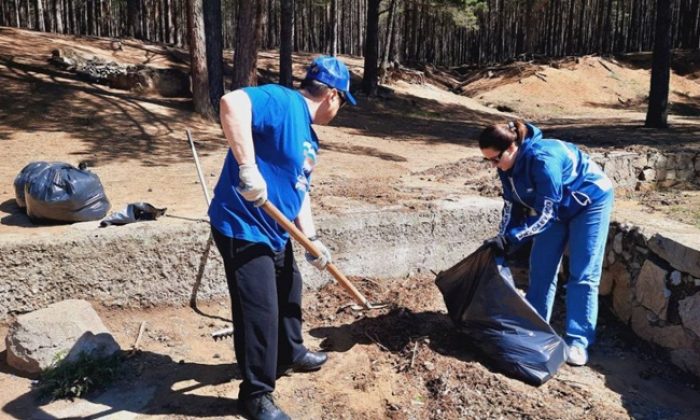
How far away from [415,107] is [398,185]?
9.50 meters

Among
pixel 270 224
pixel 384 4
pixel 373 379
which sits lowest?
pixel 373 379

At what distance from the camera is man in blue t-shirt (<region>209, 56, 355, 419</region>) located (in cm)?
285

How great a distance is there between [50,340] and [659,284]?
12.3 ft

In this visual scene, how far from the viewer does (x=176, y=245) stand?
4391 mm

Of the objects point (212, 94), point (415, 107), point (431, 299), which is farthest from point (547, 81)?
point (431, 299)

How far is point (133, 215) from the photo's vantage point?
15.2ft

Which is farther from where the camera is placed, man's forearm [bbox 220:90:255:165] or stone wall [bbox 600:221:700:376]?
stone wall [bbox 600:221:700:376]

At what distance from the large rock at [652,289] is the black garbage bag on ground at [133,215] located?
3395mm

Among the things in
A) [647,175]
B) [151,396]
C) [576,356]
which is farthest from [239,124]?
[647,175]

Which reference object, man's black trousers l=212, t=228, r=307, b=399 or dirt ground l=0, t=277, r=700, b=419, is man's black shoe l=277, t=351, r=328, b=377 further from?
man's black trousers l=212, t=228, r=307, b=399

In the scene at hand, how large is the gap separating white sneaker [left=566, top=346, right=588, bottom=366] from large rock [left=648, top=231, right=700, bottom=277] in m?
0.85

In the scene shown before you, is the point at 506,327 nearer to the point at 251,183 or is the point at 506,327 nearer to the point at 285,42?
Result: the point at 251,183

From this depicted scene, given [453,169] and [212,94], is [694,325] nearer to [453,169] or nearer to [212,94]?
[453,169]

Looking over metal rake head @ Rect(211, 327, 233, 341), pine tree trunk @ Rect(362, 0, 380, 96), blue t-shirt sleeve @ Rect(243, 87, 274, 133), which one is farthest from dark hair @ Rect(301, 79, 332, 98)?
pine tree trunk @ Rect(362, 0, 380, 96)
